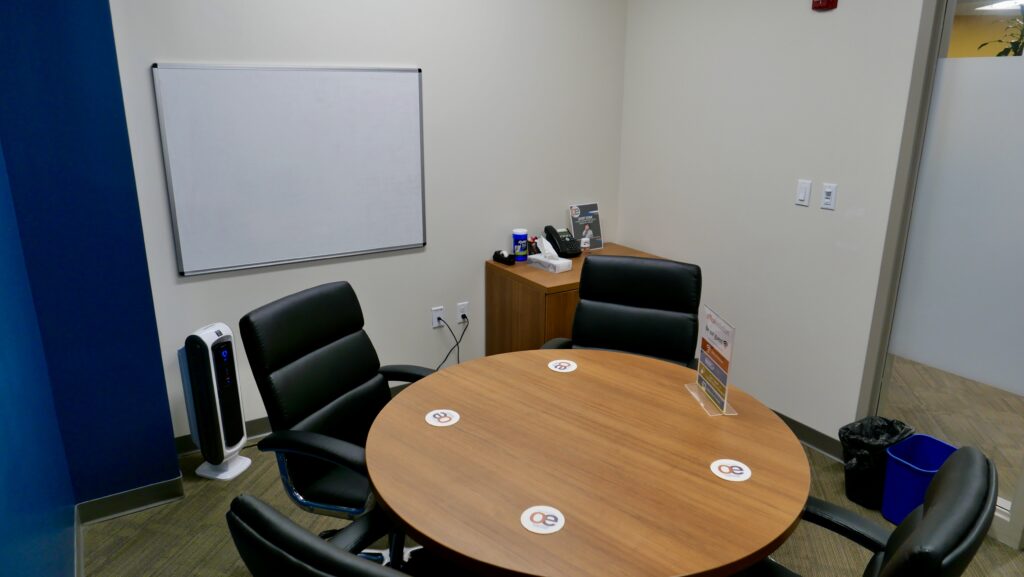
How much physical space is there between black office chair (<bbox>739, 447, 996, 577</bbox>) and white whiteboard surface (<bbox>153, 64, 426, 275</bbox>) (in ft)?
8.10

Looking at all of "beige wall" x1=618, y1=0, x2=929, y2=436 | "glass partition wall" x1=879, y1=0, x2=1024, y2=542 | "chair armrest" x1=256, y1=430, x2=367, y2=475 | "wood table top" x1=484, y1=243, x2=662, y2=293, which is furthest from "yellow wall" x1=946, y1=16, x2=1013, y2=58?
"chair armrest" x1=256, y1=430, x2=367, y2=475

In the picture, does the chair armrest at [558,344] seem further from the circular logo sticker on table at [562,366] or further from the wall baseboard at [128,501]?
the wall baseboard at [128,501]

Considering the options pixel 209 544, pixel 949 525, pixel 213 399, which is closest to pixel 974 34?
pixel 949 525

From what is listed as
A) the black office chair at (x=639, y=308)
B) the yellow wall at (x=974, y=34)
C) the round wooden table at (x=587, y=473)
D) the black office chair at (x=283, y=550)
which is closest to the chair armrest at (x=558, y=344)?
the black office chair at (x=639, y=308)

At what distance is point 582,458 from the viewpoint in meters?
1.75

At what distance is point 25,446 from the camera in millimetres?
1942

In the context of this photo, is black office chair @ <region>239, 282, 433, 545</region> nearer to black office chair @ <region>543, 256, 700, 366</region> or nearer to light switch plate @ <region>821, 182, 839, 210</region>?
black office chair @ <region>543, 256, 700, 366</region>

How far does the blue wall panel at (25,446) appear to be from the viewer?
5.61 feet

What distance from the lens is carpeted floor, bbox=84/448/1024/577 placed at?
96.6 inches

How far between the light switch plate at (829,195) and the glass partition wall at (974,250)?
1.04ft

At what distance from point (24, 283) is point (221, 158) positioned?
0.96m

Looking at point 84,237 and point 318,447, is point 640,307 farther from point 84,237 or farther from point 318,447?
point 84,237

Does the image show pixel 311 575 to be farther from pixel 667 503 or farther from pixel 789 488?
pixel 789 488

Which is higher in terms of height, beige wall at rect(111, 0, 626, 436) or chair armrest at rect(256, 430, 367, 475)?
beige wall at rect(111, 0, 626, 436)
